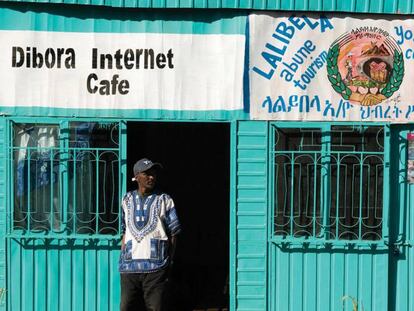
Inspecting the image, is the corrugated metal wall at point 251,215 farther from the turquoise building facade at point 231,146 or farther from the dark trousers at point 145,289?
the dark trousers at point 145,289

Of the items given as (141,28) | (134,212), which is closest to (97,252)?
(134,212)

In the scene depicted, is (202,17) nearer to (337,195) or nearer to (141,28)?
(141,28)

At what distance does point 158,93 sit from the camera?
6035mm

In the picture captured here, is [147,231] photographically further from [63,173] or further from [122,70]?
[122,70]

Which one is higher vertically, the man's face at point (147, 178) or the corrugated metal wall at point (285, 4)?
the corrugated metal wall at point (285, 4)

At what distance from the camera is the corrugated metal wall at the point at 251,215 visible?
609 centimetres

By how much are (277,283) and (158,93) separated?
195 cm

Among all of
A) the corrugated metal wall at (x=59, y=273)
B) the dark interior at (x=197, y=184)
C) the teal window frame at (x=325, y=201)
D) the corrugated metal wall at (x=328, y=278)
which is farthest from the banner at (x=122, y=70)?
the dark interior at (x=197, y=184)

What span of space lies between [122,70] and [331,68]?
181 cm

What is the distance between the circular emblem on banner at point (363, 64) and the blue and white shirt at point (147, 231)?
187cm

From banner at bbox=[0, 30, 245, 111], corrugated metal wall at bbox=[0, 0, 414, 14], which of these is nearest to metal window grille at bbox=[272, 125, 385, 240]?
banner at bbox=[0, 30, 245, 111]

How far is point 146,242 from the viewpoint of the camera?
5.48 m

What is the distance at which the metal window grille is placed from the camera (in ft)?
19.9

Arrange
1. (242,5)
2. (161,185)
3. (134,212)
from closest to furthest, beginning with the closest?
(134,212), (242,5), (161,185)
